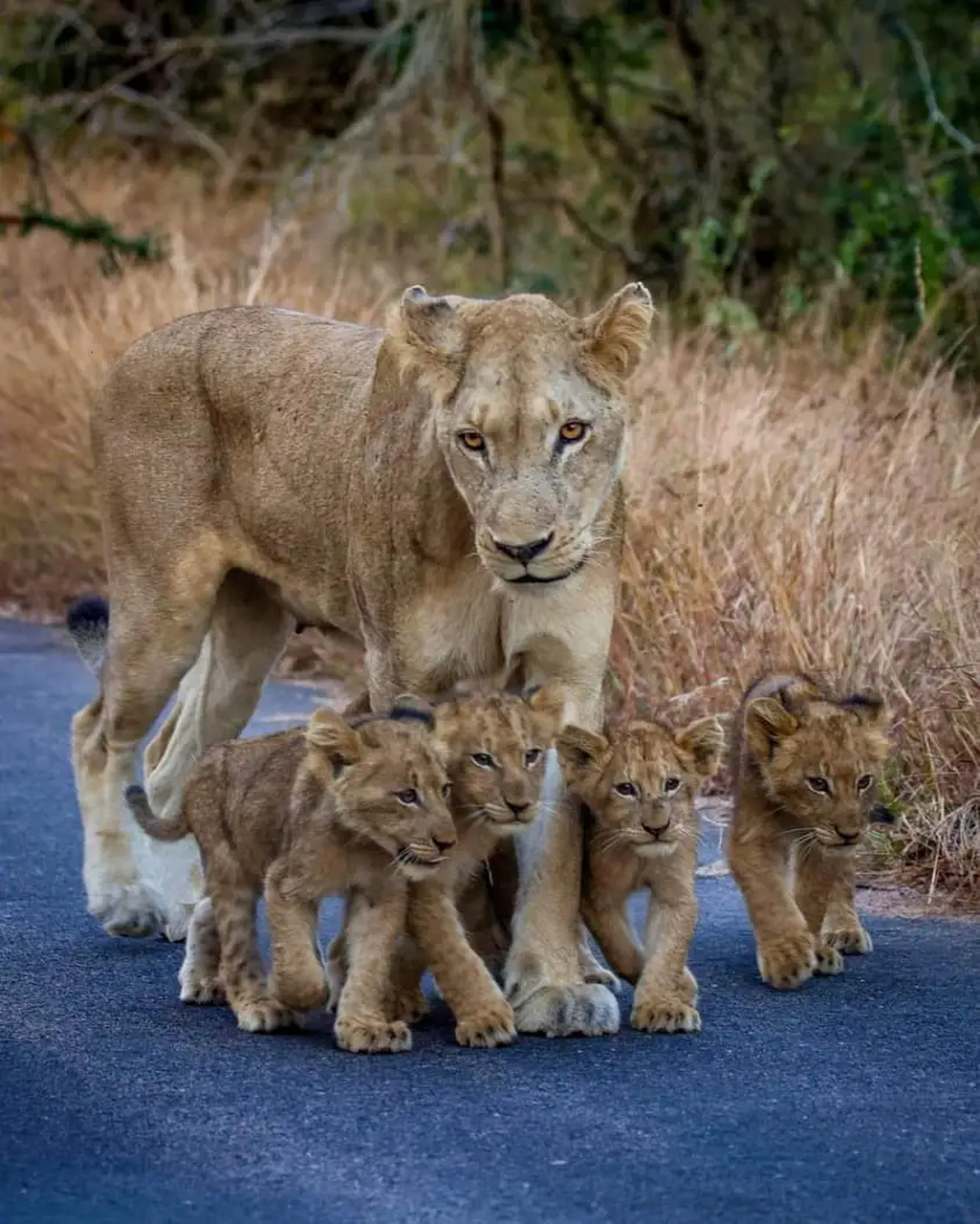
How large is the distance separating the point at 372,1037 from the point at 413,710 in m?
0.83

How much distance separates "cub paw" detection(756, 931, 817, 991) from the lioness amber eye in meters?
1.56

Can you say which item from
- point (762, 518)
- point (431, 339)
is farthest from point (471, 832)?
point (762, 518)

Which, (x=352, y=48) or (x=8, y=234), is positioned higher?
(x=352, y=48)

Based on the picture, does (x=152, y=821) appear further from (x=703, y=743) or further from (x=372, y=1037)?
(x=703, y=743)

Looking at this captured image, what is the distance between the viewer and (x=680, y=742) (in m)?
6.69

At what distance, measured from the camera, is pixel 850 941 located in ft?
24.1

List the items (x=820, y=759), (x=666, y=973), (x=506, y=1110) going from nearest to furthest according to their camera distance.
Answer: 1. (x=506, y=1110)
2. (x=666, y=973)
3. (x=820, y=759)

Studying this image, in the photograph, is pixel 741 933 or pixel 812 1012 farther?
pixel 741 933

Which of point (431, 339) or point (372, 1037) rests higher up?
point (431, 339)

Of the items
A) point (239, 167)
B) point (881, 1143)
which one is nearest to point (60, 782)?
point (881, 1143)

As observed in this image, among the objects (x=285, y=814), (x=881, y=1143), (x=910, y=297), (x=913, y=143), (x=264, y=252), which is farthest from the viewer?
(x=913, y=143)

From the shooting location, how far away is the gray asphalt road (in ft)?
16.2

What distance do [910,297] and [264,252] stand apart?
4.12m

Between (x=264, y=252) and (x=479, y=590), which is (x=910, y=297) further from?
(x=479, y=590)
